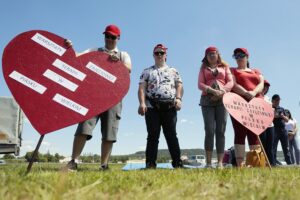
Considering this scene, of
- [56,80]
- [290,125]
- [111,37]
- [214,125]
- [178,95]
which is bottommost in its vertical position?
[214,125]

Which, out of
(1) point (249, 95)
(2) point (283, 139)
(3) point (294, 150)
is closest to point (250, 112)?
Answer: (1) point (249, 95)

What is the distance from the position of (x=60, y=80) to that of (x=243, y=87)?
3.18 metres

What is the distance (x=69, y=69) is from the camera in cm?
329

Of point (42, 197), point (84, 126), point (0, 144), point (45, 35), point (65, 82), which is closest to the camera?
point (42, 197)

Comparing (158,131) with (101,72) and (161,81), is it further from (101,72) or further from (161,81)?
(101,72)

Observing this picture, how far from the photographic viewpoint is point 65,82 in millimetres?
3180

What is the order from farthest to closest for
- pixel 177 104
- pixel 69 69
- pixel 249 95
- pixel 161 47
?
pixel 161 47 < pixel 177 104 < pixel 249 95 < pixel 69 69

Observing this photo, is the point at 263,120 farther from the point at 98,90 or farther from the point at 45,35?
the point at 45,35

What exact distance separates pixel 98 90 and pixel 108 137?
1696 mm

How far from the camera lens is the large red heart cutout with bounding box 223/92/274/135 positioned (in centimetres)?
439

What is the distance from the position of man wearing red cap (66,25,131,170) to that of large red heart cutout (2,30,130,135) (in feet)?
4.38

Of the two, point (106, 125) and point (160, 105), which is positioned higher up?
point (160, 105)

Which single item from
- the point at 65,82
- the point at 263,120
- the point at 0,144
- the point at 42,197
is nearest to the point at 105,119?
the point at 65,82

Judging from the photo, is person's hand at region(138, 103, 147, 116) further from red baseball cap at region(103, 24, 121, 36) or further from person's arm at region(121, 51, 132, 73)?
red baseball cap at region(103, 24, 121, 36)
